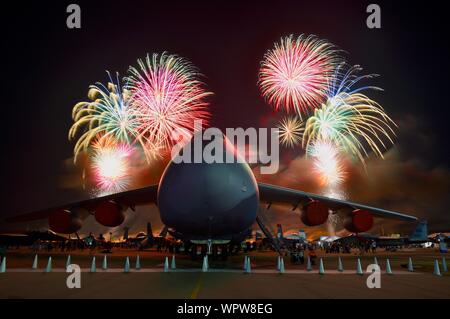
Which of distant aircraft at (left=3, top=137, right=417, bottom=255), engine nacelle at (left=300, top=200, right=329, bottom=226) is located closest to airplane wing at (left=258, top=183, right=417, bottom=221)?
engine nacelle at (left=300, top=200, right=329, bottom=226)

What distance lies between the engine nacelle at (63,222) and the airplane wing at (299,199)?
9939 mm

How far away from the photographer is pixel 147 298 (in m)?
7.81

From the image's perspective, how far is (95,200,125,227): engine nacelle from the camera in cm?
1842

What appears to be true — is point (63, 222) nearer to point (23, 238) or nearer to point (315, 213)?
point (315, 213)

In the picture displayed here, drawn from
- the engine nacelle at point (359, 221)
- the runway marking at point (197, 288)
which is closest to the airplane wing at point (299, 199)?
the engine nacelle at point (359, 221)

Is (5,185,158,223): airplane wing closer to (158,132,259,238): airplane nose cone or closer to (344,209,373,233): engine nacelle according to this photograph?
(158,132,259,238): airplane nose cone

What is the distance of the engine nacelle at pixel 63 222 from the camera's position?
19.7 metres

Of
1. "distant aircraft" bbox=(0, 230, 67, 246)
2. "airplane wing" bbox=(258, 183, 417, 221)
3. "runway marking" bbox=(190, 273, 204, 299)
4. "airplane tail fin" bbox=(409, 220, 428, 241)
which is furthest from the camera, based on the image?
"airplane tail fin" bbox=(409, 220, 428, 241)

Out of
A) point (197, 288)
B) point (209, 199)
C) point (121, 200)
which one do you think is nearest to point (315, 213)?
point (209, 199)

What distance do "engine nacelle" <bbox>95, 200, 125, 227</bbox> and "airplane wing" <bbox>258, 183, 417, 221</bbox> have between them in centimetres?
716

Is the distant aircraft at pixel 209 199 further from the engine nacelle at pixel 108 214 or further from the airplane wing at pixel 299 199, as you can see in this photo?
the engine nacelle at pixel 108 214
